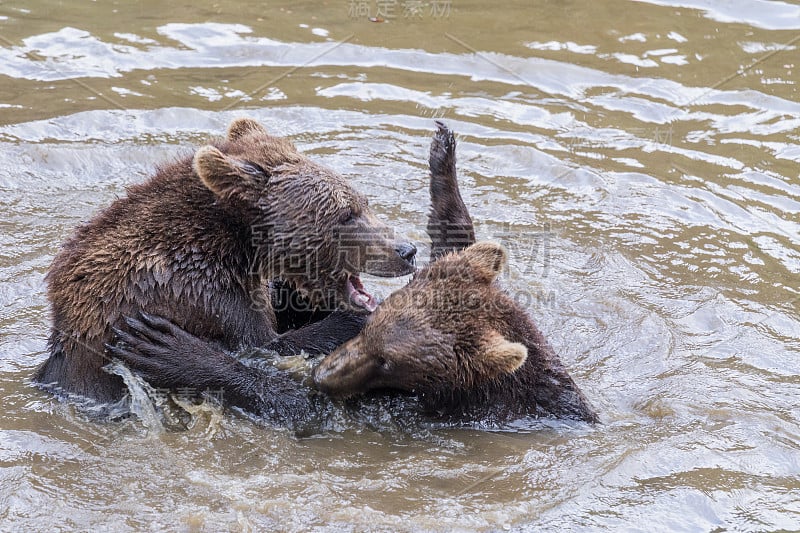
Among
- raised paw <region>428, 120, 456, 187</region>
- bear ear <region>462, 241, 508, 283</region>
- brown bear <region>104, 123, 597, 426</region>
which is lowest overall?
brown bear <region>104, 123, 597, 426</region>

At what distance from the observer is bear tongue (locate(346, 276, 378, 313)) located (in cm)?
778

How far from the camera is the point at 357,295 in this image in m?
7.80

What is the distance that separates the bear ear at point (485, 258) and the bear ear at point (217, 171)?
1.76 metres

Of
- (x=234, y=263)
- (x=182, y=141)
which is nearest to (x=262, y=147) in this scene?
(x=234, y=263)

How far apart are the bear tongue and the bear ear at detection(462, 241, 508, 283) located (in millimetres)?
1066

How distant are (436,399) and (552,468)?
0.99 m

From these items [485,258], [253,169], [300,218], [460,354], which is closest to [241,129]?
[253,169]

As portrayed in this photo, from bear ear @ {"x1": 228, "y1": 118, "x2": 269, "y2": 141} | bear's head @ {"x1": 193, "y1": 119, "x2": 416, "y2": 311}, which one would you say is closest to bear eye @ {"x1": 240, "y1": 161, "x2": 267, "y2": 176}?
bear's head @ {"x1": 193, "y1": 119, "x2": 416, "y2": 311}

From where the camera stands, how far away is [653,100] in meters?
12.9

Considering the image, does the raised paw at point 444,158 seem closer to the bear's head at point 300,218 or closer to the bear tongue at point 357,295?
the bear's head at point 300,218

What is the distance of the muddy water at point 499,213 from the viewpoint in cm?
633

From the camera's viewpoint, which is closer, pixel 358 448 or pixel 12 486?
pixel 12 486

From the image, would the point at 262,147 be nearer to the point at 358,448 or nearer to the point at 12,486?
the point at 358,448

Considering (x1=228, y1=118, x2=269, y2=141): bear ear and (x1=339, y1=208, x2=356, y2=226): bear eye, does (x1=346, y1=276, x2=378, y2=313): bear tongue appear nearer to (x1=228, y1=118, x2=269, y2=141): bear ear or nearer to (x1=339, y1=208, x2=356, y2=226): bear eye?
(x1=339, y1=208, x2=356, y2=226): bear eye
